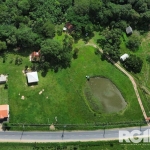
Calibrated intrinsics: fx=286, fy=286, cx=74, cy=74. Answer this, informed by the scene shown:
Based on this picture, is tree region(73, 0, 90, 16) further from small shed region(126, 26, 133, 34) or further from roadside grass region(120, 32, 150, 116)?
roadside grass region(120, 32, 150, 116)

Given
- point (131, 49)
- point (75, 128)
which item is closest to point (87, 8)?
point (131, 49)

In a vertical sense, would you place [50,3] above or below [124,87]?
above

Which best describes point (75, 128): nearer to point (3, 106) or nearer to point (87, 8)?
point (3, 106)

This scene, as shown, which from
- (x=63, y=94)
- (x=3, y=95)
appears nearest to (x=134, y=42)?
(x=63, y=94)

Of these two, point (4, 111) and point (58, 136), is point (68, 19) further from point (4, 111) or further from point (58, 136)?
point (58, 136)

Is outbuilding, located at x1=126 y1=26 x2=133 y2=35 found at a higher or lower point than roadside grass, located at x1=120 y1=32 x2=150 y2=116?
higher

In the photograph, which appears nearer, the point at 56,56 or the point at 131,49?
the point at 56,56

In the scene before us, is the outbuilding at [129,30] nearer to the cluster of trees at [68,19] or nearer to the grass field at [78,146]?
the cluster of trees at [68,19]

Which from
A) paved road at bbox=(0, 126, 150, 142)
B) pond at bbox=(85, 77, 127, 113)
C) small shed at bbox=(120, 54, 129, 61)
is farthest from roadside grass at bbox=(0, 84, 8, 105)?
small shed at bbox=(120, 54, 129, 61)
